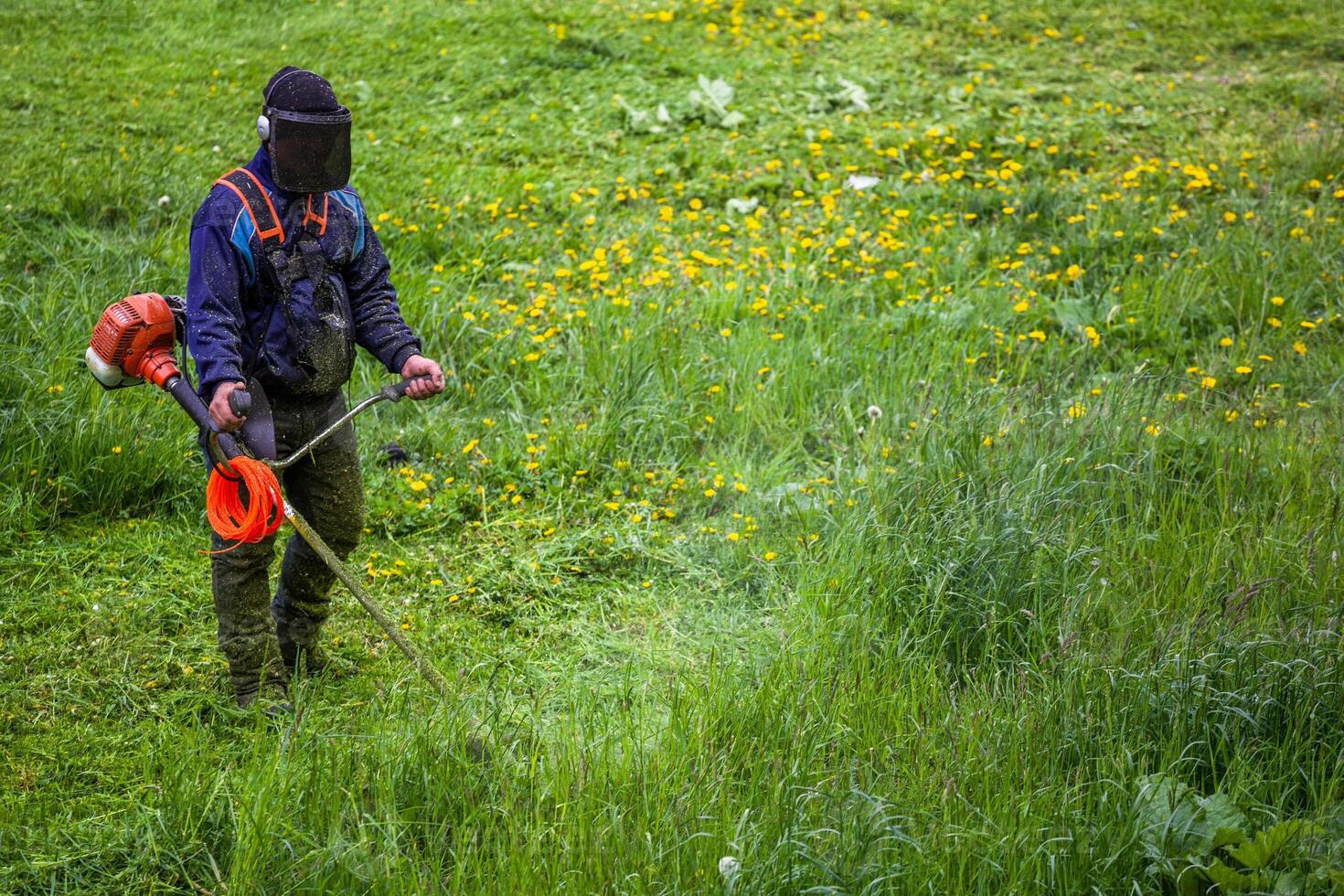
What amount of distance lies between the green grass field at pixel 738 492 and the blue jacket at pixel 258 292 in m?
0.95

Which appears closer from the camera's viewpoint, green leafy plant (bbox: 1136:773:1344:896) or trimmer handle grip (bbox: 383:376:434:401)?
green leafy plant (bbox: 1136:773:1344:896)

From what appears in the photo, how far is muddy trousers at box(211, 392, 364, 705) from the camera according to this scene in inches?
133

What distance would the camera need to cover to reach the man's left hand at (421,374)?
3.17m

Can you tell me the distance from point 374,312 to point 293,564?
88 cm

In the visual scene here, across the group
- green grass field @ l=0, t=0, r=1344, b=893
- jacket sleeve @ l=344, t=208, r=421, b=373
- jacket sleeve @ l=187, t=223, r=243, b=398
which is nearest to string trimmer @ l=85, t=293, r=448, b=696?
jacket sleeve @ l=187, t=223, r=243, b=398

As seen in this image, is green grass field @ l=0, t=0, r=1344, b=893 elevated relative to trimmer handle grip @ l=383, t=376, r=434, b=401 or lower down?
lower down

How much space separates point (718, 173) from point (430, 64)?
3022 mm

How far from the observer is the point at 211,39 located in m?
9.55

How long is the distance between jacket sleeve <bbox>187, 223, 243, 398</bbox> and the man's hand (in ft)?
1.52

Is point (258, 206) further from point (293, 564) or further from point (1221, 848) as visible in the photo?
point (1221, 848)

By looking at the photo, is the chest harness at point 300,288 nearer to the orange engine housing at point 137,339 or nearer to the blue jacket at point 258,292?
the blue jacket at point 258,292

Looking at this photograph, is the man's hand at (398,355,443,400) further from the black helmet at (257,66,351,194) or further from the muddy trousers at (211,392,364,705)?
the black helmet at (257,66,351,194)

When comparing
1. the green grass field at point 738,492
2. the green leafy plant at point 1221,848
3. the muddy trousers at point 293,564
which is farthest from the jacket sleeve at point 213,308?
the green leafy plant at point 1221,848

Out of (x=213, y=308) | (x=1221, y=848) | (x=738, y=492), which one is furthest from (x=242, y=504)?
(x=1221, y=848)
